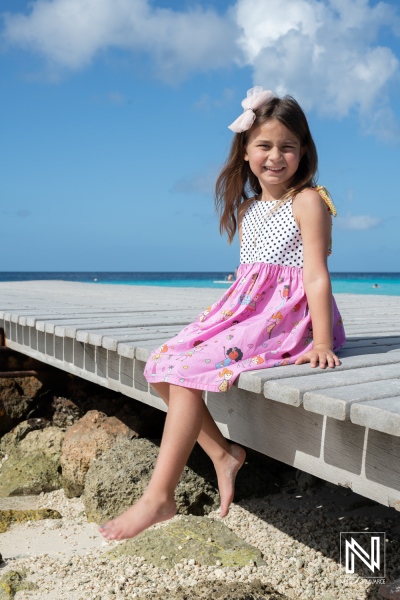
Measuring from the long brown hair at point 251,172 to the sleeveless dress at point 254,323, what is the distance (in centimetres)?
16

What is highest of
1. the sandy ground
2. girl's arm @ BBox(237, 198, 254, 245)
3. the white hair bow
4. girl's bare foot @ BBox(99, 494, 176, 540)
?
the white hair bow

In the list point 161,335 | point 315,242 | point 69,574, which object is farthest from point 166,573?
point 315,242

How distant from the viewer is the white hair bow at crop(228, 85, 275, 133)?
305 cm

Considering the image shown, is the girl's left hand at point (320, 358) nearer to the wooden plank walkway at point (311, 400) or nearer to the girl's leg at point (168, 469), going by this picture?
the wooden plank walkway at point (311, 400)

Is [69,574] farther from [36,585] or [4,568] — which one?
[4,568]

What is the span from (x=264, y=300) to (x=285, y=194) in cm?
55

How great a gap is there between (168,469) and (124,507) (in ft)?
6.56

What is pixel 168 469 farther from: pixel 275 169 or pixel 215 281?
pixel 215 281

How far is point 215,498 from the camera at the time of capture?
434 cm

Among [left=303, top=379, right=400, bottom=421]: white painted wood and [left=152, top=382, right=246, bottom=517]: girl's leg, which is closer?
[left=303, top=379, right=400, bottom=421]: white painted wood

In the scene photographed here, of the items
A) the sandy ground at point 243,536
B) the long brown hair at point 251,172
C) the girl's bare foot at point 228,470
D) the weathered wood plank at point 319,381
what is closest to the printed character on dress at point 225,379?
the weathered wood plank at point 319,381

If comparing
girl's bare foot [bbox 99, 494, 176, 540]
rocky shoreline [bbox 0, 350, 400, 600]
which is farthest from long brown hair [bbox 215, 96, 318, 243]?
rocky shoreline [bbox 0, 350, 400, 600]

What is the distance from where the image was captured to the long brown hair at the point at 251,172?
303 centimetres

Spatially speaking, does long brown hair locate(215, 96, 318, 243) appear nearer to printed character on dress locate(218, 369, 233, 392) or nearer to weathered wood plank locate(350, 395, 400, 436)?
printed character on dress locate(218, 369, 233, 392)
